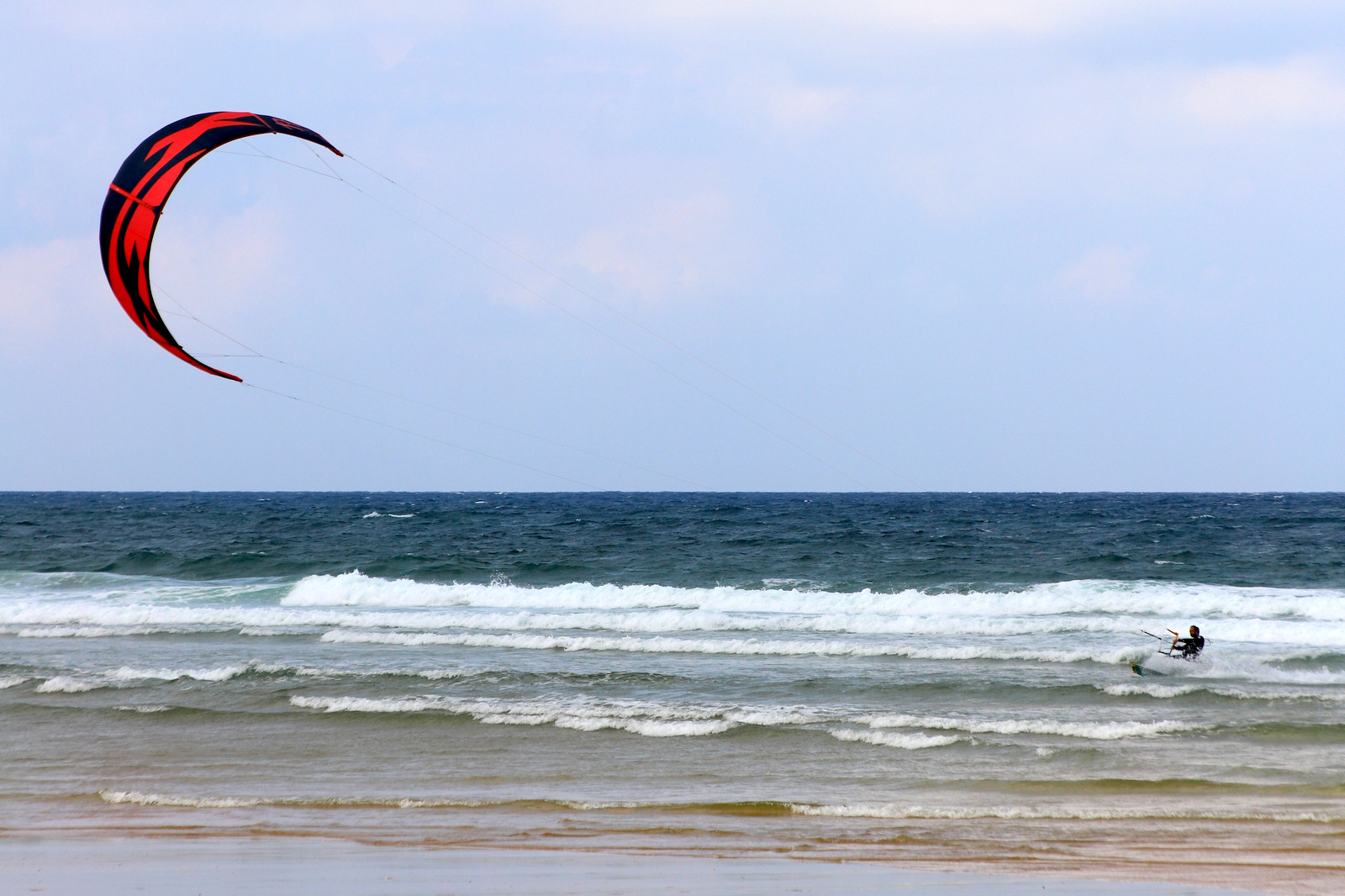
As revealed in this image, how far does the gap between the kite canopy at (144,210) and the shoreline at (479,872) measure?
579 cm

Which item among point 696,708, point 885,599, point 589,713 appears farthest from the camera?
point 885,599

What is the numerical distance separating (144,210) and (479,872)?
27.4ft

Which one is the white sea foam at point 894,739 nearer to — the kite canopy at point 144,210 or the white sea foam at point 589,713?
the white sea foam at point 589,713

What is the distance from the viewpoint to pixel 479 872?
6516 mm

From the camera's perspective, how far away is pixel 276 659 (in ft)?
48.4

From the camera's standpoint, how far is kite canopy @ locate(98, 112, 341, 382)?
1079 centimetres

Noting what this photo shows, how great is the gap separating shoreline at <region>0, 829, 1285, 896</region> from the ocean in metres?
0.29

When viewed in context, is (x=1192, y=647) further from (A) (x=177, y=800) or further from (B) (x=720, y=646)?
(A) (x=177, y=800)

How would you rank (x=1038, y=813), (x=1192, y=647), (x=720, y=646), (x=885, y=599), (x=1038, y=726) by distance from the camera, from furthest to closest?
(x=885, y=599) → (x=720, y=646) → (x=1192, y=647) → (x=1038, y=726) → (x=1038, y=813)

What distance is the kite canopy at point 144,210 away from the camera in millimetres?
10789

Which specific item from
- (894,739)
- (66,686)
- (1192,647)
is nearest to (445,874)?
(894,739)

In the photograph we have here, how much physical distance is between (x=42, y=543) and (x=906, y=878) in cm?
3853

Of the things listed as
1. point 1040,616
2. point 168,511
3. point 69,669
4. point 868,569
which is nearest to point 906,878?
point 69,669

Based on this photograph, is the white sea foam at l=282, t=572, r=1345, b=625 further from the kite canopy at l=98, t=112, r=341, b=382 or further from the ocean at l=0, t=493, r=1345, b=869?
the kite canopy at l=98, t=112, r=341, b=382
